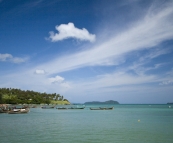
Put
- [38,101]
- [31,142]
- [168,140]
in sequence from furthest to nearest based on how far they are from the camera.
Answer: [38,101] < [168,140] < [31,142]

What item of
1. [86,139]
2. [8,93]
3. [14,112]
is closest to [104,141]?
[86,139]

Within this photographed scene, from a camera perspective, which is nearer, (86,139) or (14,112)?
(86,139)

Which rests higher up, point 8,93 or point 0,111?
point 8,93

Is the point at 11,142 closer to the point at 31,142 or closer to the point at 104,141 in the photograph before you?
the point at 31,142

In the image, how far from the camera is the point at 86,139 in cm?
2442

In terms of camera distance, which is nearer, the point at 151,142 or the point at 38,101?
the point at 151,142

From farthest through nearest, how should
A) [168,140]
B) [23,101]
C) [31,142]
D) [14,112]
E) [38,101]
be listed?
[38,101] < [23,101] < [14,112] < [168,140] < [31,142]

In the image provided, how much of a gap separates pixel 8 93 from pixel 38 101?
2747 cm

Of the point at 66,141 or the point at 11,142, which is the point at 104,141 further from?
the point at 11,142

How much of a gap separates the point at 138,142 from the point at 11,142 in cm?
1414

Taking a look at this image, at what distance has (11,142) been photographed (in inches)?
883

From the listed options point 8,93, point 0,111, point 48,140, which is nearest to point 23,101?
point 8,93

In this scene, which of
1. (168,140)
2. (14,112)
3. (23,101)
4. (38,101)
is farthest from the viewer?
(38,101)

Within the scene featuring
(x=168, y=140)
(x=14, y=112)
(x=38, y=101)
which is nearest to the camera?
(x=168, y=140)
